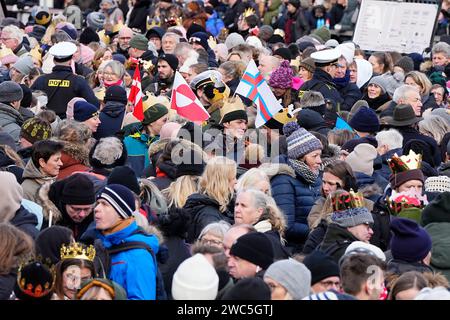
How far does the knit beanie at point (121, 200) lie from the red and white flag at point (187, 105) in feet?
14.5

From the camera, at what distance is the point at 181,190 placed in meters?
10.6

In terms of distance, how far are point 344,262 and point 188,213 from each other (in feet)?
5.63

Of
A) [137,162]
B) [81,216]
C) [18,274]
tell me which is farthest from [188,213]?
[137,162]

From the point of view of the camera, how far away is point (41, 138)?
11.9 metres

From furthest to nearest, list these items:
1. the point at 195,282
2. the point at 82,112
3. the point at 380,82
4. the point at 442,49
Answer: the point at 442,49, the point at 380,82, the point at 82,112, the point at 195,282

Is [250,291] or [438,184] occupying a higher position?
[250,291]

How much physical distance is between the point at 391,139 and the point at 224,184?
294cm

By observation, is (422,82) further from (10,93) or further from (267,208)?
(267,208)

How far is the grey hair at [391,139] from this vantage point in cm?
1277

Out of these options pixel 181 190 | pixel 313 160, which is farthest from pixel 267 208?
pixel 313 160

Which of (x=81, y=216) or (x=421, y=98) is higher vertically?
(x=81, y=216)

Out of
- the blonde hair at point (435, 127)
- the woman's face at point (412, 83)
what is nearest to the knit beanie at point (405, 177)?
the blonde hair at point (435, 127)

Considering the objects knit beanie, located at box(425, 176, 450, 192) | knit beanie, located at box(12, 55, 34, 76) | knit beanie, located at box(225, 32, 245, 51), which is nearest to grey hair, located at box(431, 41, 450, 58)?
knit beanie, located at box(225, 32, 245, 51)
